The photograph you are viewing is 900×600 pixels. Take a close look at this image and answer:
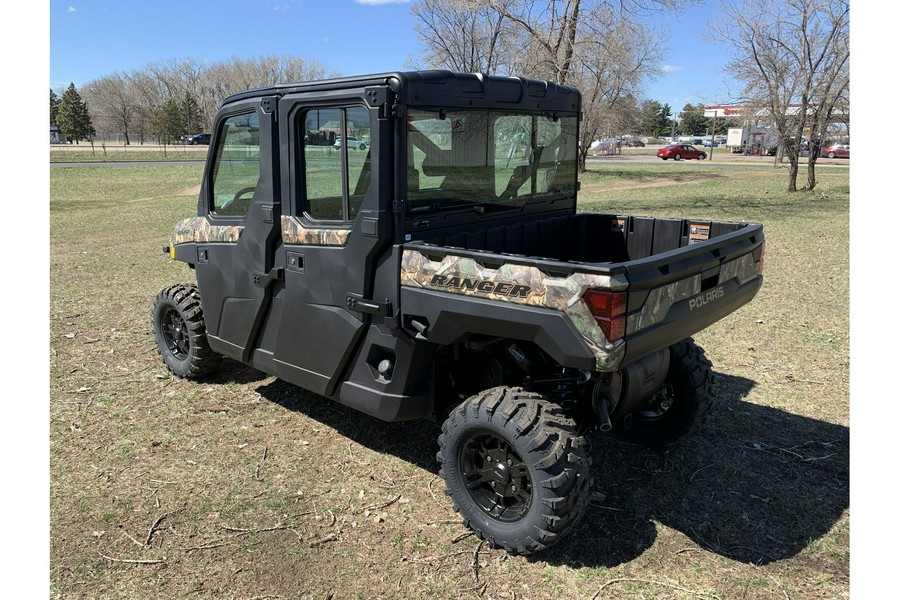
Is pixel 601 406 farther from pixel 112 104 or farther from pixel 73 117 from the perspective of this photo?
pixel 112 104

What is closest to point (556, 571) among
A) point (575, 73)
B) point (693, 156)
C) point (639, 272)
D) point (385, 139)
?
point (639, 272)

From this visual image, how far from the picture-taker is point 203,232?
523 cm

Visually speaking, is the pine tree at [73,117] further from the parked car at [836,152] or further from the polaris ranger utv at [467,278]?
the polaris ranger utv at [467,278]

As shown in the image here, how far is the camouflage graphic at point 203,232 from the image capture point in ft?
16.2

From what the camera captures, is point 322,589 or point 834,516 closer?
point 322,589

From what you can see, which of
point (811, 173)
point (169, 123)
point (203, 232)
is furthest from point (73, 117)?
point (203, 232)

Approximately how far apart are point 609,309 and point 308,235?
79.0 inches

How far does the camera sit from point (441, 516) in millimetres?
4059

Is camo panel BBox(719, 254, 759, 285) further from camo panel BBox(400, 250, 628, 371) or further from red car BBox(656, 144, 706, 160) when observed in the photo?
red car BBox(656, 144, 706, 160)

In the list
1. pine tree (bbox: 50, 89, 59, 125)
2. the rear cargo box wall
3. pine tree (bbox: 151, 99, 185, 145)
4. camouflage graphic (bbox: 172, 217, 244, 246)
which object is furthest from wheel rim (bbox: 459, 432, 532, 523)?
pine tree (bbox: 50, 89, 59, 125)

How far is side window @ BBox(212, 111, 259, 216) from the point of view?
185 inches

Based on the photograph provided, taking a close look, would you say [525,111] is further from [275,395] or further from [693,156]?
[693,156]

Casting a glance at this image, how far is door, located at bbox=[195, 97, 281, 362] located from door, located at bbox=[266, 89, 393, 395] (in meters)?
0.15

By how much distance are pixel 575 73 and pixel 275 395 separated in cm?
1975
